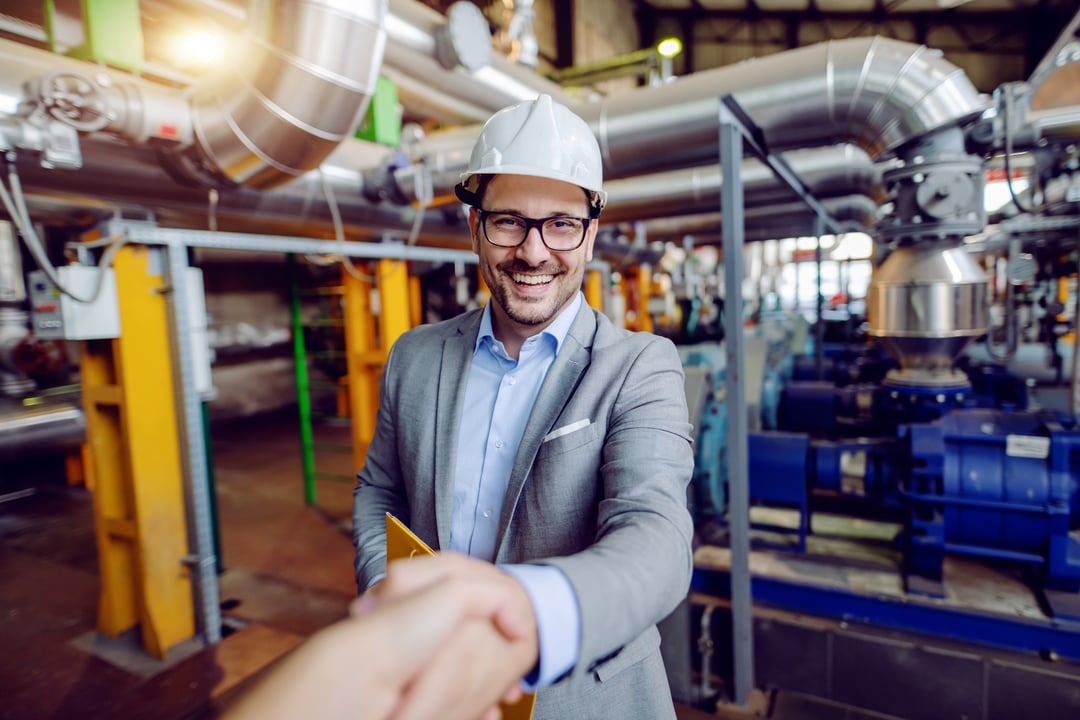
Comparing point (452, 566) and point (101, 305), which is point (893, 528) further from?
point (101, 305)

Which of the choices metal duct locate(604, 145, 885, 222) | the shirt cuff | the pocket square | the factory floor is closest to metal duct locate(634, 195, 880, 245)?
metal duct locate(604, 145, 885, 222)

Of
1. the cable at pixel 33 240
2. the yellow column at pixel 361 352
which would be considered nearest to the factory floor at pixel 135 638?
the yellow column at pixel 361 352

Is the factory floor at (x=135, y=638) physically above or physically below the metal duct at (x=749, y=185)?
below

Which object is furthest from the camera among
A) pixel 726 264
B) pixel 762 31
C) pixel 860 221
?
pixel 762 31

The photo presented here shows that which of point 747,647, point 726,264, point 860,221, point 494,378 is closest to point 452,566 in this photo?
point 494,378

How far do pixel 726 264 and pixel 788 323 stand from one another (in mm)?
6501

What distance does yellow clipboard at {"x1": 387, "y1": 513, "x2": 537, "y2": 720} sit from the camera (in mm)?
651

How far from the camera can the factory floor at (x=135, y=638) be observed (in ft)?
8.56

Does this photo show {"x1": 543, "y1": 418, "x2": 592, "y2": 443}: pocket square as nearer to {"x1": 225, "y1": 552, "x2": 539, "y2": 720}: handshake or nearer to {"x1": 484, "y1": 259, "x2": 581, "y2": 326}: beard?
{"x1": 484, "y1": 259, "x2": 581, "y2": 326}: beard

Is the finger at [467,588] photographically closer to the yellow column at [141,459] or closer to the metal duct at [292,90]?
the metal duct at [292,90]

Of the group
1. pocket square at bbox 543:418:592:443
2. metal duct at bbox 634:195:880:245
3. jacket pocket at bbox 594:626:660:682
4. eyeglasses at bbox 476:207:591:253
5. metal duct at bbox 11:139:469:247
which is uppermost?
metal duct at bbox 634:195:880:245

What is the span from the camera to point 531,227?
1.06 meters

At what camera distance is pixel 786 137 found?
2656 mm

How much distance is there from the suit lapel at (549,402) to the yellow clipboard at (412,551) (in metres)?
0.19
